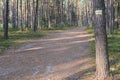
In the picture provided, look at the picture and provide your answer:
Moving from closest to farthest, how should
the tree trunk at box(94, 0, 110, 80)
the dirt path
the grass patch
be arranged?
the tree trunk at box(94, 0, 110, 80) → the dirt path → the grass patch

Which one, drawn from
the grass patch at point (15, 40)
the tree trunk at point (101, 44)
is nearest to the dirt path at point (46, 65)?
the tree trunk at point (101, 44)

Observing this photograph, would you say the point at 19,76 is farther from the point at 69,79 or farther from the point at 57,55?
the point at 57,55

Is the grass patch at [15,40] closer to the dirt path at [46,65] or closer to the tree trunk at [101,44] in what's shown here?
the dirt path at [46,65]

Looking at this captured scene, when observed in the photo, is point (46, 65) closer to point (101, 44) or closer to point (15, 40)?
point (101, 44)

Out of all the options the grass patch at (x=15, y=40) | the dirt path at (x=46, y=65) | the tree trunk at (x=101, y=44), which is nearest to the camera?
the tree trunk at (x=101, y=44)

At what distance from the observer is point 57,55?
15609mm

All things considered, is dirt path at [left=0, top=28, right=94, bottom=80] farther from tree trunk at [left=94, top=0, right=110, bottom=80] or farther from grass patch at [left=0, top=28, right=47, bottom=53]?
grass patch at [left=0, top=28, right=47, bottom=53]

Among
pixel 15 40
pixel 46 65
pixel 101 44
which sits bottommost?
pixel 46 65

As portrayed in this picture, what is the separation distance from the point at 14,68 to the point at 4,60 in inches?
82.0

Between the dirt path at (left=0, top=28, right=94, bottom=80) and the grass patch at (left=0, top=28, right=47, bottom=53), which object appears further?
the grass patch at (left=0, top=28, right=47, bottom=53)

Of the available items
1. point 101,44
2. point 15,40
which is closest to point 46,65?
point 101,44

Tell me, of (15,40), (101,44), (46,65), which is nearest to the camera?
(101,44)

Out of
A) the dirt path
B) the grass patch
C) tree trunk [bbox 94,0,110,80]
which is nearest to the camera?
tree trunk [bbox 94,0,110,80]

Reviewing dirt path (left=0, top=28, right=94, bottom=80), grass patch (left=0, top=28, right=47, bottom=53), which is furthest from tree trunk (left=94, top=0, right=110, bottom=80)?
grass patch (left=0, top=28, right=47, bottom=53)
